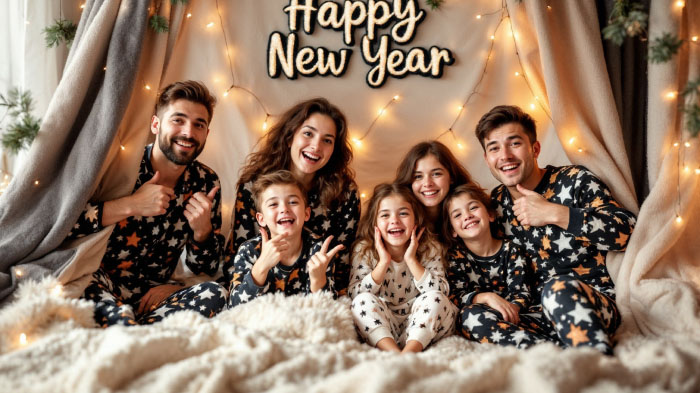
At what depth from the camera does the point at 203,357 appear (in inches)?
47.0

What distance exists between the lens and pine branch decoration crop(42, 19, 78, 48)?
1.85 meters

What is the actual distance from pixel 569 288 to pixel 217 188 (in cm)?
128

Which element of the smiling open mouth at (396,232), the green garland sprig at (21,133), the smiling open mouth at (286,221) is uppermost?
the green garland sprig at (21,133)

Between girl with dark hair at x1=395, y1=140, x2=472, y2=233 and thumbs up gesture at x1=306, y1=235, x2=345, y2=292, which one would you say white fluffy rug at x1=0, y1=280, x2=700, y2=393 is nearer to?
thumbs up gesture at x1=306, y1=235, x2=345, y2=292

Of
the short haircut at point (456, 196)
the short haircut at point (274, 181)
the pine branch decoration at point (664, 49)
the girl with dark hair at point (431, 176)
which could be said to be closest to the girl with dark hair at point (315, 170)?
the short haircut at point (274, 181)

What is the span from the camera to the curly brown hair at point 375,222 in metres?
1.94

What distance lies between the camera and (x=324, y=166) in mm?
2164

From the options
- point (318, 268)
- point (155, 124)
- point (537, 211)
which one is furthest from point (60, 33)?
point (537, 211)

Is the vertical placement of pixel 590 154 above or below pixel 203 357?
above

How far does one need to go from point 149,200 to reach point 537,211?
52.5 inches

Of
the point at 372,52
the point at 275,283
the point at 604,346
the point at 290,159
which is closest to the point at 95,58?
the point at 290,159

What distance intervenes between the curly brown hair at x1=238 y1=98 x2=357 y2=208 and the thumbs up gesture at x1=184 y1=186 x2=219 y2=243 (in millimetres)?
215

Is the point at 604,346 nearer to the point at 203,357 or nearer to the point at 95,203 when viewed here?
the point at 203,357

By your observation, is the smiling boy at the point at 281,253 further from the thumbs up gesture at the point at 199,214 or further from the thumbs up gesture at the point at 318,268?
the thumbs up gesture at the point at 199,214
